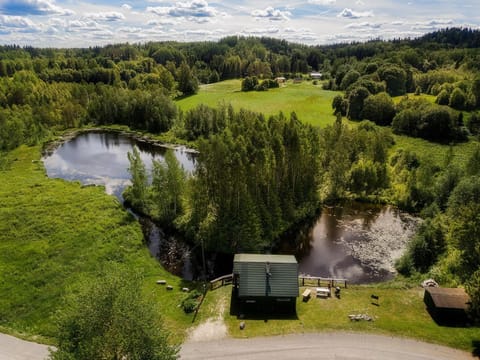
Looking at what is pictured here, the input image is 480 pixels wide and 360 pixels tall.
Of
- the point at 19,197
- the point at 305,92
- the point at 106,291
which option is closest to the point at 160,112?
the point at 19,197

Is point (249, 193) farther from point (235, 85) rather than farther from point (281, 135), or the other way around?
point (235, 85)

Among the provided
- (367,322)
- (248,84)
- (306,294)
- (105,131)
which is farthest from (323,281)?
(248,84)

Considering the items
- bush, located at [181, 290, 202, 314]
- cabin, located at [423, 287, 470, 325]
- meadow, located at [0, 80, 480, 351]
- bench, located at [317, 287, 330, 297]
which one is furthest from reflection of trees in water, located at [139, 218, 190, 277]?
cabin, located at [423, 287, 470, 325]

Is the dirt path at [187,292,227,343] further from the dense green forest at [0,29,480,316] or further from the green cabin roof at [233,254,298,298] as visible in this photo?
the dense green forest at [0,29,480,316]

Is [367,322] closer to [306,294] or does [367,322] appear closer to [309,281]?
[306,294]

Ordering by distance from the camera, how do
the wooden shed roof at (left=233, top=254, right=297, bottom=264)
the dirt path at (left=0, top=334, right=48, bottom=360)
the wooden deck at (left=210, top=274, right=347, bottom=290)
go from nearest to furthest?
1. the dirt path at (left=0, top=334, right=48, bottom=360)
2. the wooden shed roof at (left=233, top=254, right=297, bottom=264)
3. the wooden deck at (left=210, top=274, right=347, bottom=290)
